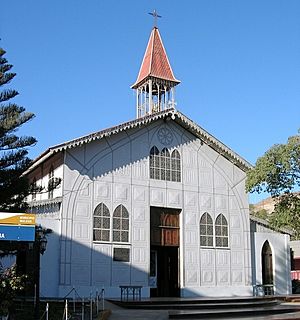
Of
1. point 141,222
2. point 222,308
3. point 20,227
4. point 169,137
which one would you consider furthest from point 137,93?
point 20,227

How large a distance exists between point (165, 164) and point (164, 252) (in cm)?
389

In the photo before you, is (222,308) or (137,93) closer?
(222,308)

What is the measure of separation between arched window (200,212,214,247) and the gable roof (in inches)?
119

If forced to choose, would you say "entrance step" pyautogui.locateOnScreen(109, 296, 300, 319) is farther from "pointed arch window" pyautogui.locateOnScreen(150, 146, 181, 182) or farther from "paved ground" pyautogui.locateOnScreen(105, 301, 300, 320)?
"pointed arch window" pyautogui.locateOnScreen(150, 146, 181, 182)

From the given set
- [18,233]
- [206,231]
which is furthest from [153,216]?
[18,233]

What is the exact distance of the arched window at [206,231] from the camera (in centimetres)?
2312

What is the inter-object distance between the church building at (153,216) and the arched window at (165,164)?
0.14 ft

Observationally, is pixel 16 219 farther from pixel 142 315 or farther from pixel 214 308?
pixel 214 308

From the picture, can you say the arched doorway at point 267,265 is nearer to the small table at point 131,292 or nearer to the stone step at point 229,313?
the stone step at point 229,313

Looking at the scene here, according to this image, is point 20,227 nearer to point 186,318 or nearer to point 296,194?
point 186,318

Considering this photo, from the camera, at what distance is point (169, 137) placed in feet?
76.1

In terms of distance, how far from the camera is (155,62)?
27812 mm

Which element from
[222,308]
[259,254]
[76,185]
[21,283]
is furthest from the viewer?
[259,254]

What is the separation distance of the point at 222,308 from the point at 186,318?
2.84 metres
